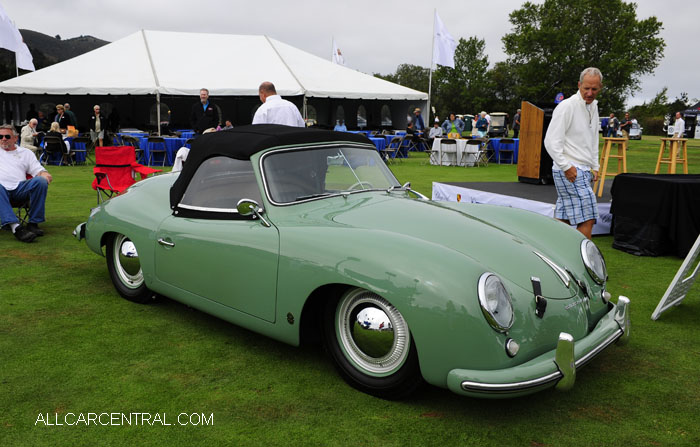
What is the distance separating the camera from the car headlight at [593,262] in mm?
3344

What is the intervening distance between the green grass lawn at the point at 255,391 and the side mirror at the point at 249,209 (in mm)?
900

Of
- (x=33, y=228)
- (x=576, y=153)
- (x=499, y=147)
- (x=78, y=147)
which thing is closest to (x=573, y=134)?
(x=576, y=153)

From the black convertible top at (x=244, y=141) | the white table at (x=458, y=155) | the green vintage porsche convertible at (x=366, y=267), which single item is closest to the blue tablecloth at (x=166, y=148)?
the white table at (x=458, y=155)

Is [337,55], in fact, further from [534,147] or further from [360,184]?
[360,184]

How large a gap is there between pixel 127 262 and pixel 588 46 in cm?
5284

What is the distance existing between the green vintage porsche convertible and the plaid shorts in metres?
1.44

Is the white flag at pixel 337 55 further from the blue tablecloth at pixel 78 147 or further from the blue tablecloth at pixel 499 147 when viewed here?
the blue tablecloth at pixel 78 147

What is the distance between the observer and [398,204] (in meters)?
3.69

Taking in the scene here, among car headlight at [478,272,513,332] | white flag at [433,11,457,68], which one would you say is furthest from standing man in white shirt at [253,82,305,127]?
white flag at [433,11,457,68]

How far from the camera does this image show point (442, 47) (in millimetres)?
26281

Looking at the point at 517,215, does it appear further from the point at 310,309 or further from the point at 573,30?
the point at 573,30

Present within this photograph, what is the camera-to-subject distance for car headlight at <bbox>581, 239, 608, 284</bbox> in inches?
132

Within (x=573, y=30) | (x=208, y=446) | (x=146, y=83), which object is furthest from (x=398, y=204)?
(x=573, y=30)

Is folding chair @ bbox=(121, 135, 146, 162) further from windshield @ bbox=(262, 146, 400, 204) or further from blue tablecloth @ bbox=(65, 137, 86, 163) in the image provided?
windshield @ bbox=(262, 146, 400, 204)
